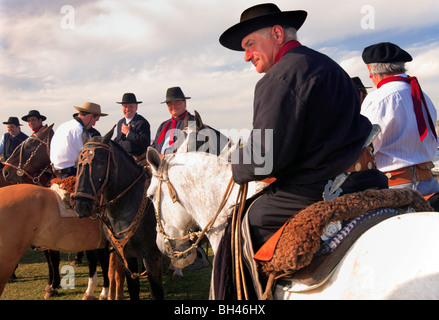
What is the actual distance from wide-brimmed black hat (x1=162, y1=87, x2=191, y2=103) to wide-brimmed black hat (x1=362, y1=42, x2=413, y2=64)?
4298 mm

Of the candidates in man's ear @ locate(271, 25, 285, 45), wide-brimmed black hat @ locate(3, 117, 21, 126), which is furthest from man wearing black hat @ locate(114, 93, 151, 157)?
wide-brimmed black hat @ locate(3, 117, 21, 126)

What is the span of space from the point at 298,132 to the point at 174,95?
5.44m

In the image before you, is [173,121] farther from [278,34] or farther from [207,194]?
[278,34]

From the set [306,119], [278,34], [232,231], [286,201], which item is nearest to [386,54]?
[278,34]

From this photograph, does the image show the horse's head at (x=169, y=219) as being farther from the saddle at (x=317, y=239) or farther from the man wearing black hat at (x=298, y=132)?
the saddle at (x=317, y=239)

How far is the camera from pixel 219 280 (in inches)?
75.0

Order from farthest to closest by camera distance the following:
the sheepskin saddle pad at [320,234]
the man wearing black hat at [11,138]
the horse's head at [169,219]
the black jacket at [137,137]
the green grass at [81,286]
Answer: the man wearing black hat at [11,138] → the black jacket at [137,137] → the green grass at [81,286] → the horse's head at [169,219] → the sheepskin saddle pad at [320,234]

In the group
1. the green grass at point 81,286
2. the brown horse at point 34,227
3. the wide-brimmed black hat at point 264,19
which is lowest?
the green grass at point 81,286

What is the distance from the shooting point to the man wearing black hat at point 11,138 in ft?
34.9

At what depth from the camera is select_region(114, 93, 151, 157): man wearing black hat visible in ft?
19.5

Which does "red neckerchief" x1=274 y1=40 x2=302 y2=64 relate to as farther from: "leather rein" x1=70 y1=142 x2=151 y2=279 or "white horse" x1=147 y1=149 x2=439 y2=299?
"leather rein" x1=70 y1=142 x2=151 y2=279

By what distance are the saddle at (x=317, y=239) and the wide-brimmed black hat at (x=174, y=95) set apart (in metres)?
5.46

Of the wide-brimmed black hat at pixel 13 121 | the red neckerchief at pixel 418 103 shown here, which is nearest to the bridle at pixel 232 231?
the red neckerchief at pixel 418 103

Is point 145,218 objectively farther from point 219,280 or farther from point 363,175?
point 363,175
